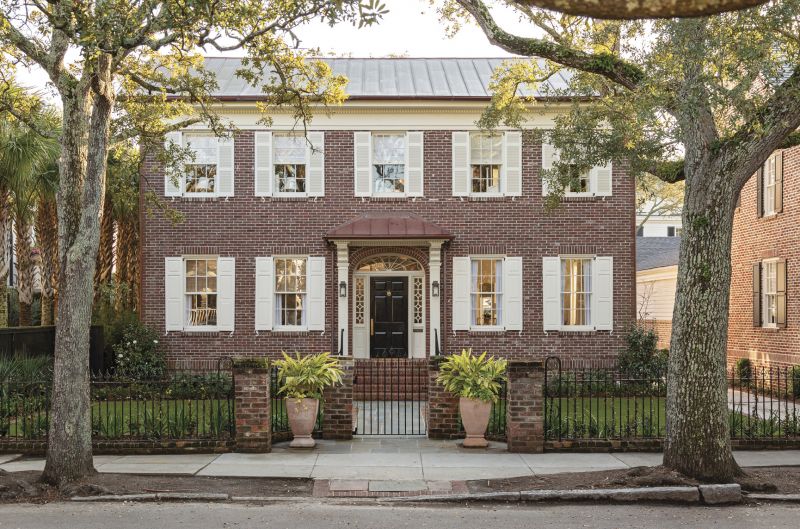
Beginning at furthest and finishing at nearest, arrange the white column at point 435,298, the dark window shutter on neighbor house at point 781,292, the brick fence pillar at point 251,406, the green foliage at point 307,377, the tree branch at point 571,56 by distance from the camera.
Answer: the dark window shutter on neighbor house at point 781,292 → the white column at point 435,298 → the green foliage at point 307,377 → the brick fence pillar at point 251,406 → the tree branch at point 571,56

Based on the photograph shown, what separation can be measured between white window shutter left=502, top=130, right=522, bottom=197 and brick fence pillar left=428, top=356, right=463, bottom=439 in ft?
29.1

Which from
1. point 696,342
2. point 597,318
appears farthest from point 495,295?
point 696,342

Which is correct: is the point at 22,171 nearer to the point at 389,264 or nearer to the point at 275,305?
the point at 275,305

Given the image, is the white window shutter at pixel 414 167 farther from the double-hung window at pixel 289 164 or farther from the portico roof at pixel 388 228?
the double-hung window at pixel 289 164

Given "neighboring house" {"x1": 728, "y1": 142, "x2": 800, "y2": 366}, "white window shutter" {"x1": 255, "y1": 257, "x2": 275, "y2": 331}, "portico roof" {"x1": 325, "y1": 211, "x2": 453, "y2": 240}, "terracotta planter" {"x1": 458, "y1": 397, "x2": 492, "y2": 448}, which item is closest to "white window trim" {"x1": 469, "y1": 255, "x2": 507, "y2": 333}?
"portico roof" {"x1": 325, "y1": 211, "x2": 453, "y2": 240}

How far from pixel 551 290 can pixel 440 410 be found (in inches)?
341

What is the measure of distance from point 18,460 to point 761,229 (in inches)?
736

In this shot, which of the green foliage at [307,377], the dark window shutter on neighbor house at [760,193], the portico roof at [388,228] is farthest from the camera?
the dark window shutter on neighbor house at [760,193]

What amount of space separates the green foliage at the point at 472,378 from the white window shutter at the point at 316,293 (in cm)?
841

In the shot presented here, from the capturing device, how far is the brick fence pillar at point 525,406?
38.7 ft

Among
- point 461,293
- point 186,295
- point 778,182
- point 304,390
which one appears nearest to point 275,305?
point 186,295

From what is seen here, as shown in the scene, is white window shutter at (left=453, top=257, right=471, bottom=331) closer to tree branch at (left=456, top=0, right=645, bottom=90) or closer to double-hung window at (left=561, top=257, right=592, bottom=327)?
double-hung window at (left=561, top=257, right=592, bottom=327)

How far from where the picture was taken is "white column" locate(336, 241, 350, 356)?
66.1 feet

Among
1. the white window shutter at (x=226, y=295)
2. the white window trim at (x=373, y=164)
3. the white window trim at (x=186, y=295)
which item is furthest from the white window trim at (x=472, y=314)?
the white window trim at (x=186, y=295)
